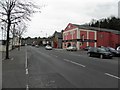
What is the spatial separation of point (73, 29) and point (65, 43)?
939 centimetres

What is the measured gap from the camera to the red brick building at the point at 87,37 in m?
65.3

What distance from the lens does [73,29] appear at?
6906 cm

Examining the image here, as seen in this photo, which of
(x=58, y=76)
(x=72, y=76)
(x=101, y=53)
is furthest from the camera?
(x=101, y=53)

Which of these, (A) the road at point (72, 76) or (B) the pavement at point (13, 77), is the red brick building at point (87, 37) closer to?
(A) the road at point (72, 76)

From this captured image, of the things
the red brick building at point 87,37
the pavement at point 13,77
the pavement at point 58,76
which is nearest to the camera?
the pavement at point 58,76

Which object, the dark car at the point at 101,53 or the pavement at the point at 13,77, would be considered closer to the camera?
the pavement at the point at 13,77

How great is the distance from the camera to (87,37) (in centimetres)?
6650

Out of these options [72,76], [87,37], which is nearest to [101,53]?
[72,76]

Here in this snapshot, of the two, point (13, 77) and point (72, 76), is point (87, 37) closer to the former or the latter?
point (72, 76)

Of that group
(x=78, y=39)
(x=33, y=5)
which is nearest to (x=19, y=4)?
(x=33, y=5)

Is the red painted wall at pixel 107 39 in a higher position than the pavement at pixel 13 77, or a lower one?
higher

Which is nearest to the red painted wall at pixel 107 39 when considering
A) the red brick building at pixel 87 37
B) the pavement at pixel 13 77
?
the red brick building at pixel 87 37

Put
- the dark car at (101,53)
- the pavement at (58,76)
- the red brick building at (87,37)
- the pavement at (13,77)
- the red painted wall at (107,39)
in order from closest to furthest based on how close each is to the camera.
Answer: the pavement at (58,76)
the pavement at (13,77)
the dark car at (101,53)
the red brick building at (87,37)
the red painted wall at (107,39)

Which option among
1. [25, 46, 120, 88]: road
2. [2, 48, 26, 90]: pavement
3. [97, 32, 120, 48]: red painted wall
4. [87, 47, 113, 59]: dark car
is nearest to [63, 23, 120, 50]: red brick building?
[97, 32, 120, 48]: red painted wall
